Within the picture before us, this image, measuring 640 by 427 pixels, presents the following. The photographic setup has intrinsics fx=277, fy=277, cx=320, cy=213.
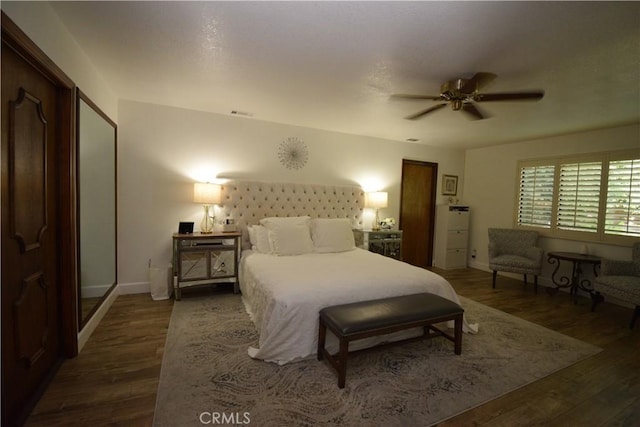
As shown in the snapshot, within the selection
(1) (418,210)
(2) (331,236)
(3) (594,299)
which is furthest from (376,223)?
(3) (594,299)

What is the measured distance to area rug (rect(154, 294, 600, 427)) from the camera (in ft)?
5.47

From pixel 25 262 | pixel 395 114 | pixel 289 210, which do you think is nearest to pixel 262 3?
pixel 25 262

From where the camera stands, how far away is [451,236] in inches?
212

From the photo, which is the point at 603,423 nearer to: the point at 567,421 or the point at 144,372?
the point at 567,421

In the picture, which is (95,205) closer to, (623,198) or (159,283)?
(159,283)

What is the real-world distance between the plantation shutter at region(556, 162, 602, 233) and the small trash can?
575cm

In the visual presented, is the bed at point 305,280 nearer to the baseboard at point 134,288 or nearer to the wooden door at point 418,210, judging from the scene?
the baseboard at point 134,288

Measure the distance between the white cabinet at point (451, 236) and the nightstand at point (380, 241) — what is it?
1342mm

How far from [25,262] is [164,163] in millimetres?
2223

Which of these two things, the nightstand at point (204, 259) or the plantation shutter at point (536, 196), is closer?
the nightstand at point (204, 259)

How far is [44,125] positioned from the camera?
1.86 m

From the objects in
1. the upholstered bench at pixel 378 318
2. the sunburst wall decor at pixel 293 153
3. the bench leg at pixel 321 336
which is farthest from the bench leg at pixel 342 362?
the sunburst wall decor at pixel 293 153

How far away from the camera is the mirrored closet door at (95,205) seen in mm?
2357

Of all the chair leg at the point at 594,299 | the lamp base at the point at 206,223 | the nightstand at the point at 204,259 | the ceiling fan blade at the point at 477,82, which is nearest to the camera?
the ceiling fan blade at the point at 477,82
